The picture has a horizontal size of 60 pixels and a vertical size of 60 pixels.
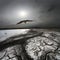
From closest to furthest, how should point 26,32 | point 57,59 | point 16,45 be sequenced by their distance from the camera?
point 57,59
point 16,45
point 26,32

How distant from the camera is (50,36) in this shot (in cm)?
91

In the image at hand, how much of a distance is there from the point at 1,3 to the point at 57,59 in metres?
0.86

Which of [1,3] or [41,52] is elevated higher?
[1,3]

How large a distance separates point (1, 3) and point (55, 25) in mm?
636

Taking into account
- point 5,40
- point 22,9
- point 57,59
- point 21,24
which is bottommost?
point 57,59

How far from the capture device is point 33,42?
864mm

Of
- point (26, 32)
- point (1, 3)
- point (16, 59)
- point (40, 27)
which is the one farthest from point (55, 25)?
point (1, 3)

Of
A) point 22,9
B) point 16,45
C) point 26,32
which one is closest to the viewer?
point 16,45

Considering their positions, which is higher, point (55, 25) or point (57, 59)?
point (55, 25)

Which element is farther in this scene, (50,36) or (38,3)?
(38,3)

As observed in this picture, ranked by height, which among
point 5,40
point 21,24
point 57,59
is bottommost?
point 57,59

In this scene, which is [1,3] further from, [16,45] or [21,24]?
[16,45]

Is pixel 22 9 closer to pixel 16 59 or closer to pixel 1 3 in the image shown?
pixel 1 3

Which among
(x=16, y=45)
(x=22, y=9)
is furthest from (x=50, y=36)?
(x=22, y=9)
